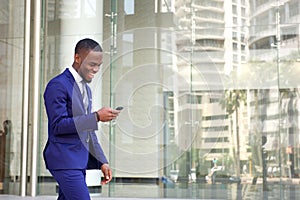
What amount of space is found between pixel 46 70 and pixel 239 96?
245 centimetres

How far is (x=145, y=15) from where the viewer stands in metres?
Answer: 6.24

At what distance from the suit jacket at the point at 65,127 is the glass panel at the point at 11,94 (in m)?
4.69

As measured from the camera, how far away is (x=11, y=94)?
6379mm

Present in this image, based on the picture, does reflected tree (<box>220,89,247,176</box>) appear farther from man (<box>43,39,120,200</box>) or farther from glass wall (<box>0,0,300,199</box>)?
man (<box>43,39,120,200</box>)

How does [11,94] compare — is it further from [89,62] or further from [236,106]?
[89,62]

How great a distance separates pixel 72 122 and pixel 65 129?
0.12 feet

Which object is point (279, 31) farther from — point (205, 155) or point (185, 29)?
point (205, 155)

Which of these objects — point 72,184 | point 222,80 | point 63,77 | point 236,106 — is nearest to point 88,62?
point 63,77

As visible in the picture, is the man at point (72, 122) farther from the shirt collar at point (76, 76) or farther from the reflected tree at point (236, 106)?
the reflected tree at point (236, 106)

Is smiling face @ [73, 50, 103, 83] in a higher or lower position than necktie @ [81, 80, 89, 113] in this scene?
higher

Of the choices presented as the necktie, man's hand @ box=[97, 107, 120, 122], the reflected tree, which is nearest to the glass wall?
the reflected tree

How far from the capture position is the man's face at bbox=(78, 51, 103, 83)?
5.59 ft

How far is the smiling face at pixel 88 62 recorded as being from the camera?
171 centimetres

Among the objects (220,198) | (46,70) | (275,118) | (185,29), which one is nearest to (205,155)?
(220,198)
